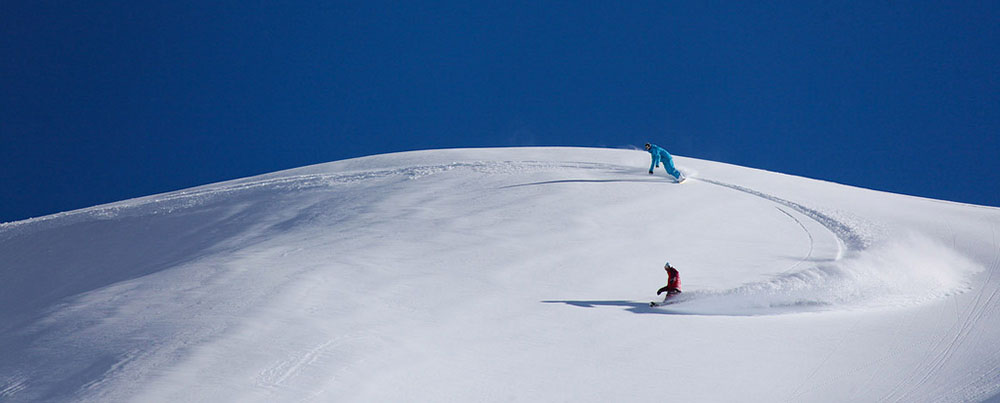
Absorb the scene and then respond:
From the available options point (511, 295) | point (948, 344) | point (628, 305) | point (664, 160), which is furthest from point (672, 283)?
point (664, 160)

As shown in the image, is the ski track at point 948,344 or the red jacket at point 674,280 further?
the red jacket at point 674,280

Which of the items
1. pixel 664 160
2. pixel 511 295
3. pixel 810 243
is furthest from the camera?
pixel 664 160

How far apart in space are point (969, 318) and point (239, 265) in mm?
10707

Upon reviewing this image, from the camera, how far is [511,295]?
37.3ft

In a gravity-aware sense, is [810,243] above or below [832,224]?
below

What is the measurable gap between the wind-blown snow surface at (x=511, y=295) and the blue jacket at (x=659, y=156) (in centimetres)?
48

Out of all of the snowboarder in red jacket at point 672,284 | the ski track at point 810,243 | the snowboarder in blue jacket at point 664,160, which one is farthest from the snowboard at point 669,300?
the snowboarder in blue jacket at point 664,160

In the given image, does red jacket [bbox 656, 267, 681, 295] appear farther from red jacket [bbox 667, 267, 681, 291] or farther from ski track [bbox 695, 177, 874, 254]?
ski track [bbox 695, 177, 874, 254]

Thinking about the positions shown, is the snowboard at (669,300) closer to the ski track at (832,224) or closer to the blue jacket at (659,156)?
the ski track at (832,224)

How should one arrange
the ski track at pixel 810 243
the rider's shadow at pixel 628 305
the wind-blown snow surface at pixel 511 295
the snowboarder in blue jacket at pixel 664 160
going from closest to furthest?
the wind-blown snow surface at pixel 511 295 → the rider's shadow at pixel 628 305 → the ski track at pixel 810 243 → the snowboarder in blue jacket at pixel 664 160

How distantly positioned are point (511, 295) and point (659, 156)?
27.6ft

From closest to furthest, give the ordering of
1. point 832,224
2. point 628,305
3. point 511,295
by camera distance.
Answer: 1. point 628,305
2. point 511,295
3. point 832,224

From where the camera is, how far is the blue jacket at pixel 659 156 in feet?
60.4

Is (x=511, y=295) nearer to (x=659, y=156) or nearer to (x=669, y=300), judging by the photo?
(x=669, y=300)
